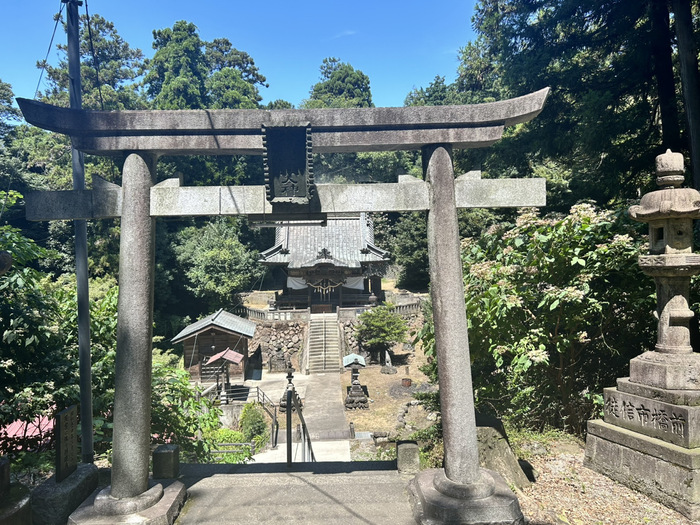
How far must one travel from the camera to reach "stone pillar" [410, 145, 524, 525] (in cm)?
393

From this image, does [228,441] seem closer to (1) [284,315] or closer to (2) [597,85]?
(1) [284,315]

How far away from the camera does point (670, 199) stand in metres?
5.28

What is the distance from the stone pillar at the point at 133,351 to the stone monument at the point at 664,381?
5881mm

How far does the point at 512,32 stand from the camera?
405 inches

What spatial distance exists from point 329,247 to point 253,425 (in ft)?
49.1

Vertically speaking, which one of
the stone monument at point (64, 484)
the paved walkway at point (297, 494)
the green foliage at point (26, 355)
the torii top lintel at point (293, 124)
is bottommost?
the paved walkway at point (297, 494)

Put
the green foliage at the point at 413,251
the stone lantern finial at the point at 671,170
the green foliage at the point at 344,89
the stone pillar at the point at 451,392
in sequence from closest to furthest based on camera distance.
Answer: the stone pillar at the point at 451,392 → the stone lantern finial at the point at 671,170 → the green foliage at the point at 413,251 → the green foliage at the point at 344,89

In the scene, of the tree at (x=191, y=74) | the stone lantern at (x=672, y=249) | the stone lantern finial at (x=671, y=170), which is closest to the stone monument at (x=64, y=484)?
the stone lantern at (x=672, y=249)

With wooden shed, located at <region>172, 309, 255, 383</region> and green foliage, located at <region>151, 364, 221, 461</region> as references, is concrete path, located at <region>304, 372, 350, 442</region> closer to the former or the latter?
wooden shed, located at <region>172, 309, 255, 383</region>

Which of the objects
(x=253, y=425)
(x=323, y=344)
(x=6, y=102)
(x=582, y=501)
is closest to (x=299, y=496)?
(x=582, y=501)

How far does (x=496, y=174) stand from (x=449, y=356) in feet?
29.5

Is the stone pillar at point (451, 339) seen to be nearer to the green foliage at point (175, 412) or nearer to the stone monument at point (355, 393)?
the green foliage at point (175, 412)

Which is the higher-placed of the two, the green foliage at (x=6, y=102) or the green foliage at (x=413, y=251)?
the green foliage at (x=6, y=102)

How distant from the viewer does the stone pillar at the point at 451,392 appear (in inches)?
155
